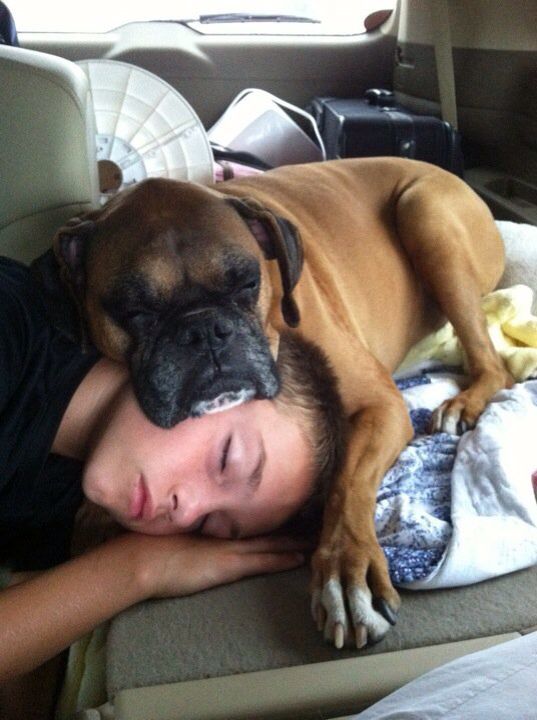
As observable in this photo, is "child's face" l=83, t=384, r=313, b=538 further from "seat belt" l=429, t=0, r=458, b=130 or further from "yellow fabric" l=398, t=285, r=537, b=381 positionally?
"seat belt" l=429, t=0, r=458, b=130

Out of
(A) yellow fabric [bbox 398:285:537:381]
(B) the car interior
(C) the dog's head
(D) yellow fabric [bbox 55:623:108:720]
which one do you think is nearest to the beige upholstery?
(B) the car interior

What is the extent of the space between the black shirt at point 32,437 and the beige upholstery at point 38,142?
18 cm

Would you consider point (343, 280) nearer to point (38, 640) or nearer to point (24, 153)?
point (24, 153)

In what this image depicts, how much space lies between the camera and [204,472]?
3.79 ft

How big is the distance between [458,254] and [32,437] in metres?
1.11

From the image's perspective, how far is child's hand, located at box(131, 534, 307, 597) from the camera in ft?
3.57

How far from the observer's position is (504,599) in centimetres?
103

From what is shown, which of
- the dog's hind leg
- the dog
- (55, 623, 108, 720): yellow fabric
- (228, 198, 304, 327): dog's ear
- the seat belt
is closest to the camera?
(55, 623, 108, 720): yellow fabric

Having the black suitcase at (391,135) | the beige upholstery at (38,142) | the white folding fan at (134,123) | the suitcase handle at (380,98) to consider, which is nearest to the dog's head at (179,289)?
the beige upholstery at (38,142)

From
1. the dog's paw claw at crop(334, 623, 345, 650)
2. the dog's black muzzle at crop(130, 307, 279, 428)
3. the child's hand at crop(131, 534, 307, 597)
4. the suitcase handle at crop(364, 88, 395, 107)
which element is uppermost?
the dog's black muzzle at crop(130, 307, 279, 428)

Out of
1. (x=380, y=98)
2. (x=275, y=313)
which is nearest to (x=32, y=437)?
(x=275, y=313)

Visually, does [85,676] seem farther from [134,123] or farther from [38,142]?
[134,123]

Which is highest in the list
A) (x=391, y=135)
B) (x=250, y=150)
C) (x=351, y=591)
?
(x=351, y=591)

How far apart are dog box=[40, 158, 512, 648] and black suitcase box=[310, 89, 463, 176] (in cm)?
93
